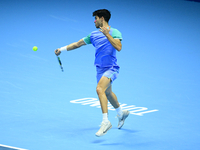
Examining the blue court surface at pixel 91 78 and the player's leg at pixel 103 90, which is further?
the blue court surface at pixel 91 78

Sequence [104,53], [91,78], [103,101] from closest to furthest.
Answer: [103,101]
[104,53]
[91,78]

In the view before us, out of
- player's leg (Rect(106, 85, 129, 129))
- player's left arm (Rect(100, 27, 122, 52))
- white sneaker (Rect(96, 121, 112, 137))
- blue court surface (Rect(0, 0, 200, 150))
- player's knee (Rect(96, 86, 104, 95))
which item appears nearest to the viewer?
white sneaker (Rect(96, 121, 112, 137))

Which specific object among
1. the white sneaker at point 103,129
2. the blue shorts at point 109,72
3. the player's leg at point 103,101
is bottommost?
the white sneaker at point 103,129

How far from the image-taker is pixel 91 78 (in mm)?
9492

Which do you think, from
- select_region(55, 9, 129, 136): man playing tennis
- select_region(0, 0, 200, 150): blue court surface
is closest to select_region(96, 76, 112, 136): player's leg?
→ select_region(55, 9, 129, 136): man playing tennis

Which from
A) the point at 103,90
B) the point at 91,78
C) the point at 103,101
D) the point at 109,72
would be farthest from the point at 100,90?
the point at 91,78

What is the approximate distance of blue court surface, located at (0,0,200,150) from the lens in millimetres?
5957

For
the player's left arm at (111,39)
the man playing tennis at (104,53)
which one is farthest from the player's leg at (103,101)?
the player's left arm at (111,39)

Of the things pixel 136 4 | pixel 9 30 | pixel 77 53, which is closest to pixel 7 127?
pixel 77 53

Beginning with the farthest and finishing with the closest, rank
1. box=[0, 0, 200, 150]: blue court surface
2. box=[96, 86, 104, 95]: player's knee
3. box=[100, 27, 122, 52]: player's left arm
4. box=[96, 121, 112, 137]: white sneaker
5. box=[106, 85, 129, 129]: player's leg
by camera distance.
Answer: box=[106, 85, 129, 129]: player's leg < box=[0, 0, 200, 150]: blue court surface < box=[96, 86, 104, 95]: player's knee < box=[100, 27, 122, 52]: player's left arm < box=[96, 121, 112, 137]: white sneaker

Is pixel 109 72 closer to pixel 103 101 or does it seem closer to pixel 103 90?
pixel 103 90

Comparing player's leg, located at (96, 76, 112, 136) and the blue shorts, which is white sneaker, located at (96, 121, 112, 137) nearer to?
player's leg, located at (96, 76, 112, 136)

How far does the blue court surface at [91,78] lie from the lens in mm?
5957

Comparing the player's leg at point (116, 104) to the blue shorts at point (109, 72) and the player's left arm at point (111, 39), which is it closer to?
the blue shorts at point (109, 72)
